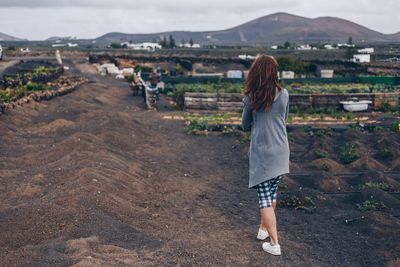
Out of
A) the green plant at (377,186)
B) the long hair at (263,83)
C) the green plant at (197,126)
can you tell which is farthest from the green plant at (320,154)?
the long hair at (263,83)

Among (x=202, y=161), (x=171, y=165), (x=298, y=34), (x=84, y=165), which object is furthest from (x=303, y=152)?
(x=298, y=34)

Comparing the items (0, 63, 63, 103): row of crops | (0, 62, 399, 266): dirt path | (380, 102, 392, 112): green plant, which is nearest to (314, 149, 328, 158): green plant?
(0, 62, 399, 266): dirt path

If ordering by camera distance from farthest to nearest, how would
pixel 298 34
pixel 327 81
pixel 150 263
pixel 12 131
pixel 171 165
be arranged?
pixel 298 34, pixel 327 81, pixel 12 131, pixel 171 165, pixel 150 263

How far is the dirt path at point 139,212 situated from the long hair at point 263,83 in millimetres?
1518

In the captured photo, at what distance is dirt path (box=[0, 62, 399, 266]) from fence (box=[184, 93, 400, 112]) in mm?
7259

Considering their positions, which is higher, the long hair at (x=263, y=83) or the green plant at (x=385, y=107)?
the long hair at (x=263, y=83)

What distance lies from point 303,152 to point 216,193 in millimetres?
4020

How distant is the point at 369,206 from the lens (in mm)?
7262

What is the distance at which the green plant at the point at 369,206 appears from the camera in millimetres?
7262

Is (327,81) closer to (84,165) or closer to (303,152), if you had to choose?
(303,152)

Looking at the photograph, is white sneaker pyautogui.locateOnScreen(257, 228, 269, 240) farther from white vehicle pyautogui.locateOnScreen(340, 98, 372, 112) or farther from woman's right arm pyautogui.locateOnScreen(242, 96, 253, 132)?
white vehicle pyautogui.locateOnScreen(340, 98, 372, 112)

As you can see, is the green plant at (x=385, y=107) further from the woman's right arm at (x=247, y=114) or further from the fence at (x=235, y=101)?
the woman's right arm at (x=247, y=114)

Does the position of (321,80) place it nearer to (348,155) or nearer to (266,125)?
(348,155)

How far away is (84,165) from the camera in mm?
8406
